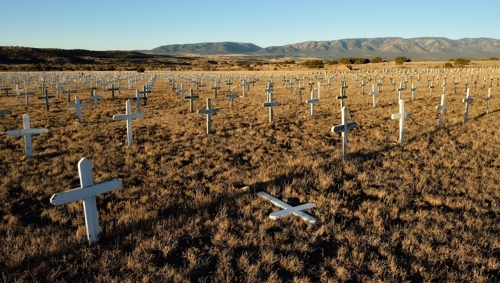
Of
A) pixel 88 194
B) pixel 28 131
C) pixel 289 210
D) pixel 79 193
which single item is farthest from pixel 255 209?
pixel 28 131

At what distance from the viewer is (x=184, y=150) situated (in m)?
10.2

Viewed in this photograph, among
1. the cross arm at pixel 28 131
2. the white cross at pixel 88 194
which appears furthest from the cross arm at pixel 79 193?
the cross arm at pixel 28 131

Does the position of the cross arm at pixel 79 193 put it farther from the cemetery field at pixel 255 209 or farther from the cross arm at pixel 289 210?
the cross arm at pixel 289 210

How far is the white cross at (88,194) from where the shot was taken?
425 cm

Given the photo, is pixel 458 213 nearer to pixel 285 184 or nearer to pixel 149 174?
pixel 285 184

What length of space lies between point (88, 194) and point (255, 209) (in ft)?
8.55

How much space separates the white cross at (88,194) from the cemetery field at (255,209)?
21cm

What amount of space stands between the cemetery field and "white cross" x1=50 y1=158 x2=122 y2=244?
21 cm

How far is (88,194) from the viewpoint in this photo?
4441mm

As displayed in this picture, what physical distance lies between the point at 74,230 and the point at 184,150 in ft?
17.1

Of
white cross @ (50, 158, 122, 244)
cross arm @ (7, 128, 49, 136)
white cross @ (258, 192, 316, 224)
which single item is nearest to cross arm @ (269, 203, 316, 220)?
white cross @ (258, 192, 316, 224)

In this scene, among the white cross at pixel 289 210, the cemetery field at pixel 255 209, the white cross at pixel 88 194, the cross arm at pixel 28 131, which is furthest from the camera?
the cross arm at pixel 28 131

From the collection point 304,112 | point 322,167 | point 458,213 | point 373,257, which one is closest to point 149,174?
point 322,167

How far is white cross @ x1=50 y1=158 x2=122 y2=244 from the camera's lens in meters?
4.25
